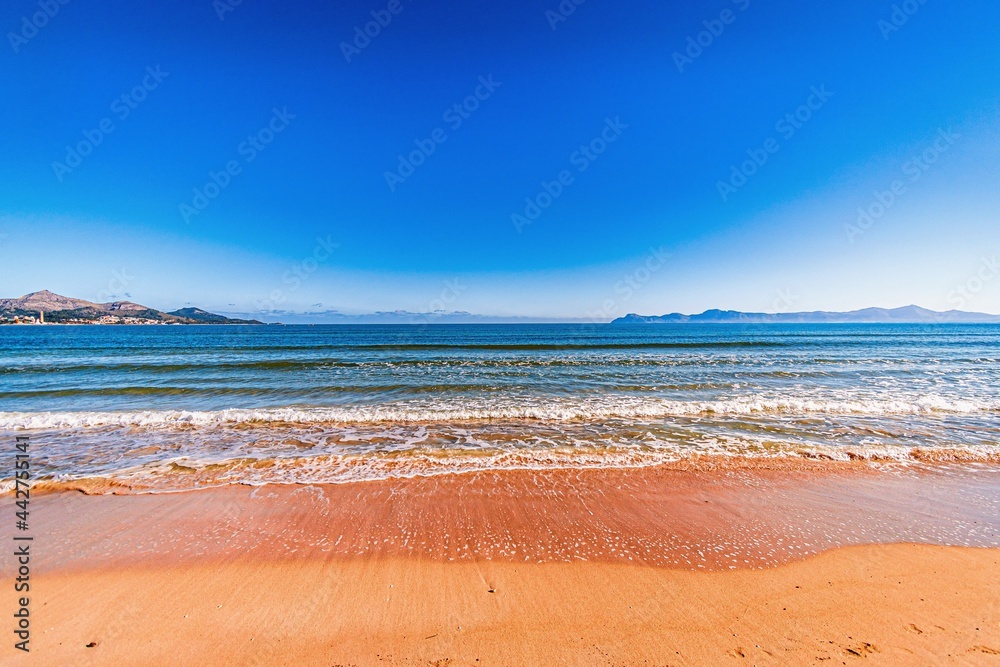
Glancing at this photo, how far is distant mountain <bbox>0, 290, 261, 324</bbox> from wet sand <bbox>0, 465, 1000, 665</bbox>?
16584 cm

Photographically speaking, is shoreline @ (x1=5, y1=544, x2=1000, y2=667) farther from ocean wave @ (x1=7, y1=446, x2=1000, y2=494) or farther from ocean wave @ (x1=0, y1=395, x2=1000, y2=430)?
ocean wave @ (x1=0, y1=395, x2=1000, y2=430)

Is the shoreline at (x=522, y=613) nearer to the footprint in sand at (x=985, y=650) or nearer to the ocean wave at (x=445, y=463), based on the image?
the footprint in sand at (x=985, y=650)

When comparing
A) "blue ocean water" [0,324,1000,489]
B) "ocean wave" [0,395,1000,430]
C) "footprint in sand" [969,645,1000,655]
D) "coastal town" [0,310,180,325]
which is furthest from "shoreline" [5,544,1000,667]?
"coastal town" [0,310,180,325]

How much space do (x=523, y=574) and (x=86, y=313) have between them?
190631 millimetres

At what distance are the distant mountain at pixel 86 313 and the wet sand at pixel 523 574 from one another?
165837 mm

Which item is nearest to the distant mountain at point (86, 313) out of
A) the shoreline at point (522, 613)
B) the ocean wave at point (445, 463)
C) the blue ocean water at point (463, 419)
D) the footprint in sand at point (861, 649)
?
the blue ocean water at point (463, 419)

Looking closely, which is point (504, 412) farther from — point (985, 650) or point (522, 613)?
point (985, 650)

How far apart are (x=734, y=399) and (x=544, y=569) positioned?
11.7 metres

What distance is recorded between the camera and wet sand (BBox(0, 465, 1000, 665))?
299 centimetres

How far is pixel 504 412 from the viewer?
11094mm

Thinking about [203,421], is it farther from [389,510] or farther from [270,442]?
[389,510]

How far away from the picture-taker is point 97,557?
4352 mm

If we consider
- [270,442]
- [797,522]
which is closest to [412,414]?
[270,442]

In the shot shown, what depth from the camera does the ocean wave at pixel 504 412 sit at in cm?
1041
